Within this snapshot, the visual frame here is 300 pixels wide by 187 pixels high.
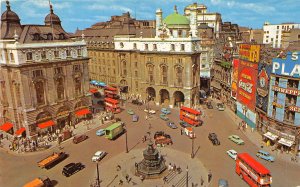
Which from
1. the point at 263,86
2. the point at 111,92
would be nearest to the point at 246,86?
the point at 263,86

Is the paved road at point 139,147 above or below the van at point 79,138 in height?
below

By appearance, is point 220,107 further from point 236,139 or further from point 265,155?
point 265,155

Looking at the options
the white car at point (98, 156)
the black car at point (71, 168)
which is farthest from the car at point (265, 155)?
the black car at point (71, 168)

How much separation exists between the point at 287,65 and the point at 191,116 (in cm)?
2519

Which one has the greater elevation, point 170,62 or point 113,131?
point 170,62

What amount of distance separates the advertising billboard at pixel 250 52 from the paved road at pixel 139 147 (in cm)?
1722

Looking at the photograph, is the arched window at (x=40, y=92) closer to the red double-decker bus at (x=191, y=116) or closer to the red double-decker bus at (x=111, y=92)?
the red double-decker bus at (x=111, y=92)

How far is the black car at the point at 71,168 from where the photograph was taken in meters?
42.9

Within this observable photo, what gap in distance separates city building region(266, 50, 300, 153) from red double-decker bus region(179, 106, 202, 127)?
17474 mm

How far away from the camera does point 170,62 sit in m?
76.1

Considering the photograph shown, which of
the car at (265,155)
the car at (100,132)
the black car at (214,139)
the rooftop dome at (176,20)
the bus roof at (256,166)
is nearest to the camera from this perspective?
the bus roof at (256,166)

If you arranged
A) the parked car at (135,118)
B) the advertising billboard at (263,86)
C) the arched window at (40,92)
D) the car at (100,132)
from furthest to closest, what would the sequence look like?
the parked car at (135,118), the car at (100,132), the arched window at (40,92), the advertising billboard at (263,86)

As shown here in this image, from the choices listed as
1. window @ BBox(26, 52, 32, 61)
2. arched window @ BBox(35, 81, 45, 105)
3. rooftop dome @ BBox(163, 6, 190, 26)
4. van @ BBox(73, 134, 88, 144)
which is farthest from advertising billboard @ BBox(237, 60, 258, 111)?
window @ BBox(26, 52, 32, 61)

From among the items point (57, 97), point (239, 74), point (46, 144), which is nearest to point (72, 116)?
point (57, 97)
